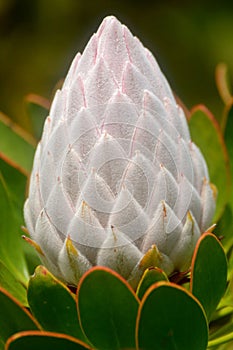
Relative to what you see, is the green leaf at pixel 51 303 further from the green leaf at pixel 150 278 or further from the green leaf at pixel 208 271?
the green leaf at pixel 208 271

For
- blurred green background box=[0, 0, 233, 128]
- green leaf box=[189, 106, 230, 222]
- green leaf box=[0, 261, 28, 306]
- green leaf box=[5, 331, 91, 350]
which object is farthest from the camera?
blurred green background box=[0, 0, 233, 128]

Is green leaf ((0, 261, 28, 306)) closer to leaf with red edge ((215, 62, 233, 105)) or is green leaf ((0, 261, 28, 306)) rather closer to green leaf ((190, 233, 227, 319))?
green leaf ((190, 233, 227, 319))

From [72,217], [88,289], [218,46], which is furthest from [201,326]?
[218,46]

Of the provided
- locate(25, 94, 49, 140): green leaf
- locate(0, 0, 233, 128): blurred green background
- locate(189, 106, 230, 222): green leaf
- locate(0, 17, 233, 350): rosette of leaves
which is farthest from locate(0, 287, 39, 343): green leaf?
locate(0, 0, 233, 128): blurred green background

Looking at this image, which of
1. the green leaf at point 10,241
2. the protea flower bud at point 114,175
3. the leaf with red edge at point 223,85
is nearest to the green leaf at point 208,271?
the protea flower bud at point 114,175

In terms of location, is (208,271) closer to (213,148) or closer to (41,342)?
(41,342)
